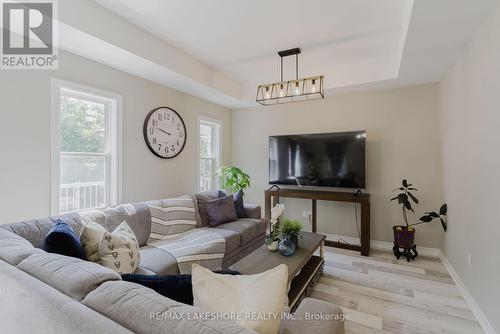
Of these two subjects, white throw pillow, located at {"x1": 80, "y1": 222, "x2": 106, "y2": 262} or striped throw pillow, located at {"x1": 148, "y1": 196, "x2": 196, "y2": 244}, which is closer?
white throw pillow, located at {"x1": 80, "y1": 222, "x2": 106, "y2": 262}

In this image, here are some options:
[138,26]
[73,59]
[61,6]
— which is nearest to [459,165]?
[138,26]

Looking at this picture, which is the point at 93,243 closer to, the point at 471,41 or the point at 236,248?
the point at 236,248

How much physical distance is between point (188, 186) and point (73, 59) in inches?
88.4

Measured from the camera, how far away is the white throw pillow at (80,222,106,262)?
1.64m

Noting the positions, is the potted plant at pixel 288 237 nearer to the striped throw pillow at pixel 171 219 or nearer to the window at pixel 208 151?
the striped throw pillow at pixel 171 219

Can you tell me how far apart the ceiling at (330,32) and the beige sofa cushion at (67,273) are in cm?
221

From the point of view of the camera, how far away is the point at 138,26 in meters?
2.56

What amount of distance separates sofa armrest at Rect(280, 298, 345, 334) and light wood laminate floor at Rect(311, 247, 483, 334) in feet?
3.60

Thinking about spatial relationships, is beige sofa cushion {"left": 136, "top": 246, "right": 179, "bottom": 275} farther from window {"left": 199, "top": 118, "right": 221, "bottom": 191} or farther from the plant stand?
the plant stand

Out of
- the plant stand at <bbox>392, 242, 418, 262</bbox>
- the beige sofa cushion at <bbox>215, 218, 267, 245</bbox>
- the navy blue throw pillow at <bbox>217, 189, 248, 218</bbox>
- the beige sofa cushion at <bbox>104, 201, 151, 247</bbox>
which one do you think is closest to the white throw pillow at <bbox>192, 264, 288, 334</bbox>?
the beige sofa cushion at <bbox>104, 201, 151, 247</bbox>

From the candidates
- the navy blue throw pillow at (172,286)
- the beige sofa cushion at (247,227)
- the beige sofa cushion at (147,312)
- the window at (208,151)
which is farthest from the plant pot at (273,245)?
the window at (208,151)

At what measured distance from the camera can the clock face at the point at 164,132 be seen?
334cm

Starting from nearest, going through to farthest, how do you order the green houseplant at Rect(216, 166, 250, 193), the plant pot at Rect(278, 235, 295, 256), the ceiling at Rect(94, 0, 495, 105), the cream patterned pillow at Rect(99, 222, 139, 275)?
the cream patterned pillow at Rect(99, 222, 139, 275) → the ceiling at Rect(94, 0, 495, 105) → the plant pot at Rect(278, 235, 295, 256) → the green houseplant at Rect(216, 166, 250, 193)

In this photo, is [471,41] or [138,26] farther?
[138,26]
